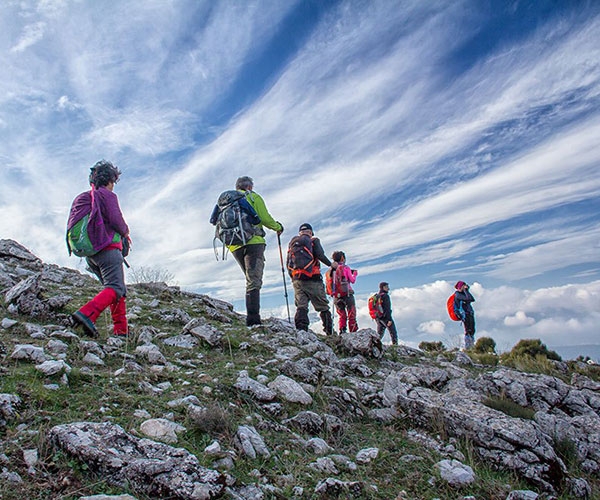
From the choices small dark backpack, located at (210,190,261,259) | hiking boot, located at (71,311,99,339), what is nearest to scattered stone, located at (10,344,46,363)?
hiking boot, located at (71,311,99,339)

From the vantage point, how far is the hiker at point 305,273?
1027 centimetres

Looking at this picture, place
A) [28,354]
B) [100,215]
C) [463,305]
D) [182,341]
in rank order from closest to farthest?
[28,354] → [100,215] → [182,341] → [463,305]

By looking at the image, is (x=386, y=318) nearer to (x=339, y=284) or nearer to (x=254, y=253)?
(x=339, y=284)

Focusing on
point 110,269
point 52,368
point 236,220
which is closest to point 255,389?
point 52,368

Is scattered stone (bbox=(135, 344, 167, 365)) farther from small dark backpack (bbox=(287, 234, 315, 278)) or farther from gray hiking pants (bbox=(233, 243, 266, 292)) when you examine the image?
small dark backpack (bbox=(287, 234, 315, 278))

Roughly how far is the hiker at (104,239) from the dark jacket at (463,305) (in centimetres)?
1167

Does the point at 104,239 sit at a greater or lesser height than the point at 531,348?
greater

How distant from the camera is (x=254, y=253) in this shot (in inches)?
327

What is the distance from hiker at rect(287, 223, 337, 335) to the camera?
1027cm

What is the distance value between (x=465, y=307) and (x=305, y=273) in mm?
7416

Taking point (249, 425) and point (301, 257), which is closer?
point (249, 425)

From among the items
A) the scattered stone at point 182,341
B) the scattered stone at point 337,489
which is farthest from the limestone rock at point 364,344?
the scattered stone at point 337,489

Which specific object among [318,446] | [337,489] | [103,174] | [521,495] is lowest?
[521,495]

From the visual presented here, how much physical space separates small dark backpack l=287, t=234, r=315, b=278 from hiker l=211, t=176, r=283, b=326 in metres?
1.87
